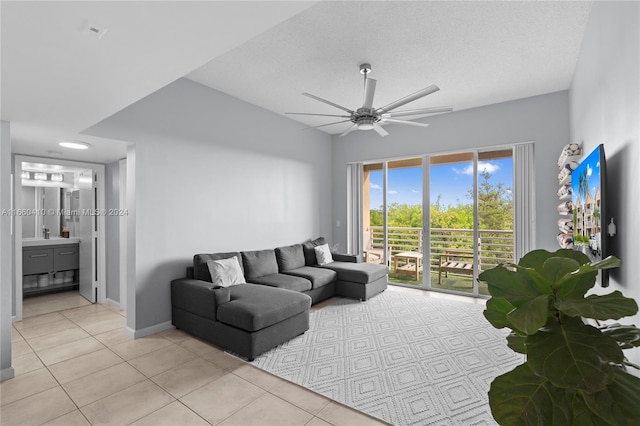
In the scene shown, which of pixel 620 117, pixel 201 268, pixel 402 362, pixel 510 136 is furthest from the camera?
pixel 510 136

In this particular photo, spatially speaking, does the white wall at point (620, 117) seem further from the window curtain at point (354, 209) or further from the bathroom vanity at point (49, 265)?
the bathroom vanity at point (49, 265)

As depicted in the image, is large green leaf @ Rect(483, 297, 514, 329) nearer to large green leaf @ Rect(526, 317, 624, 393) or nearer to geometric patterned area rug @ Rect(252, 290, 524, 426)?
large green leaf @ Rect(526, 317, 624, 393)

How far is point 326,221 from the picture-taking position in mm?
6656

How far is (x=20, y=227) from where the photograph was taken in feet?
13.1

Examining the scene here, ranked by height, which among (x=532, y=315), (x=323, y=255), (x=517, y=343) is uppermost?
(x=532, y=315)

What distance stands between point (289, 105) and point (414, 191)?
2.82 m

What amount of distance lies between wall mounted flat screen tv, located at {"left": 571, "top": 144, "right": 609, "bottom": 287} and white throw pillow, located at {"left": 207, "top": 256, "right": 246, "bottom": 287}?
11.2 ft

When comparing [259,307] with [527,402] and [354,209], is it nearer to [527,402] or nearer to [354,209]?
[527,402]

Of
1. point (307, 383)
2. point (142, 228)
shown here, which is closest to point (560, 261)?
point (307, 383)

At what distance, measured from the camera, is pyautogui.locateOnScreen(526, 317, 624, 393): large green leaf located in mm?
776

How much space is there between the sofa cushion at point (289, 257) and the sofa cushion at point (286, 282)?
50 centimetres

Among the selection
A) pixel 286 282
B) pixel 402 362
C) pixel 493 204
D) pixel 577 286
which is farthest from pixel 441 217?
pixel 577 286

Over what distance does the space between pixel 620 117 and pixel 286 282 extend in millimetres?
3568

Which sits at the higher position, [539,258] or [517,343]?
[539,258]
